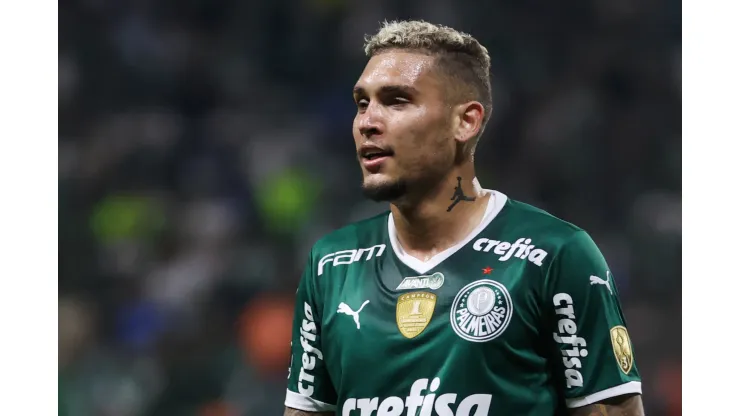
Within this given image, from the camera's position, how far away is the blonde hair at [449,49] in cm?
326

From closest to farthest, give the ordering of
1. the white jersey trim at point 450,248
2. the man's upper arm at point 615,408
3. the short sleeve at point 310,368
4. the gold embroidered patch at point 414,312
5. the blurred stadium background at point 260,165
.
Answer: the man's upper arm at point 615,408 < the gold embroidered patch at point 414,312 < the white jersey trim at point 450,248 < the short sleeve at point 310,368 < the blurred stadium background at point 260,165

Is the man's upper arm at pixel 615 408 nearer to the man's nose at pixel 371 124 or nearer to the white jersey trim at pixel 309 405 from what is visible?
the white jersey trim at pixel 309 405

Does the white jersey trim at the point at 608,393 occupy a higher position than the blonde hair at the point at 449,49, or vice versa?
the blonde hair at the point at 449,49

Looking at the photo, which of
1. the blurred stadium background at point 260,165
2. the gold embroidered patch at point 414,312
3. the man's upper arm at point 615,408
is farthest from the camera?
the blurred stadium background at point 260,165

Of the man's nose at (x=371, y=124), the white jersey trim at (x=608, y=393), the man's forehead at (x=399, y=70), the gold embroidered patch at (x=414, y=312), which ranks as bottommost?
the white jersey trim at (x=608, y=393)

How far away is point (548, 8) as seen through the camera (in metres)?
5.66

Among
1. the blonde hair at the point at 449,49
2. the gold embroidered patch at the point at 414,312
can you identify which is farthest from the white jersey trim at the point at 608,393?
the blonde hair at the point at 449,49

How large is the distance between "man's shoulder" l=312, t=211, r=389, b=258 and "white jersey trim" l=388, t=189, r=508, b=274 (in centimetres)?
8

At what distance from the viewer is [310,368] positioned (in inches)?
134

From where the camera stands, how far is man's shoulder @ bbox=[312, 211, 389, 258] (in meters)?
3.46

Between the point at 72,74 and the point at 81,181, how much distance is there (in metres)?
0.72

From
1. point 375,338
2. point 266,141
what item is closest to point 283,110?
point 266,141

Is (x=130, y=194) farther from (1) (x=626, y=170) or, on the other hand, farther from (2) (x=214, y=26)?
(1) (x=626, y=170)

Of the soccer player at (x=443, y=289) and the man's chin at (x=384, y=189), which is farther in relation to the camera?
the man's chin at (x=384, y=189)
